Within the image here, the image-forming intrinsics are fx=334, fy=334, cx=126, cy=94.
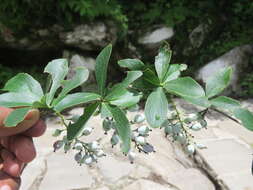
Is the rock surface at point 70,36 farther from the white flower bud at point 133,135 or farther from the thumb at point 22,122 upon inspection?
the white flower bud at point 133,135

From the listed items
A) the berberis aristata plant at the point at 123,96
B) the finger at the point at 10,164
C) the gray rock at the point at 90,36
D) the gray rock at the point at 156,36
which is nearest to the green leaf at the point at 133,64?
the berberis aristata plant at the point at 123,96

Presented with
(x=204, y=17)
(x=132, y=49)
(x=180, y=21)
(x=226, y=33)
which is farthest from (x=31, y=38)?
(x=226, y=33)

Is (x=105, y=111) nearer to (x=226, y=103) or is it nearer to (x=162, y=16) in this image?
(x=226, y=103)

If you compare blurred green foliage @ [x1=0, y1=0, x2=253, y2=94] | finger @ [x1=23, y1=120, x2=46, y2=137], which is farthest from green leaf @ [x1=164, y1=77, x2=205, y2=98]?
blurred green foliage @ [x1=0, y1=0, x2=253, y2=94]

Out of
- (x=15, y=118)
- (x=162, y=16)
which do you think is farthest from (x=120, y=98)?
(x=162, y=16)

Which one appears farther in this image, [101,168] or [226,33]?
[226,33]

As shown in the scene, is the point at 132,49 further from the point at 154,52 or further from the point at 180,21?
the point at 180,21
